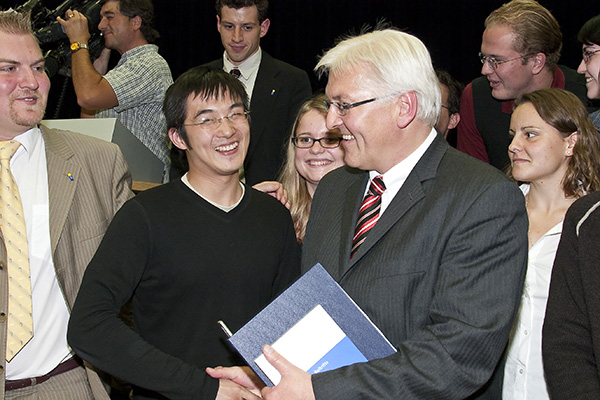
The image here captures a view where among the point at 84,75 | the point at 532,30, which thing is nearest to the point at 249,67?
the point at 84,75

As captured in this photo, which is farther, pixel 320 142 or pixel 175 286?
pixel 320 142

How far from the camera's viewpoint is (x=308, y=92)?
3.93m

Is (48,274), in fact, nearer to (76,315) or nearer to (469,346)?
(76,315)

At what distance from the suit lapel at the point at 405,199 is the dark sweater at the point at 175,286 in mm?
441

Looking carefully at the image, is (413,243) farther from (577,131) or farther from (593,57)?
(593,57)

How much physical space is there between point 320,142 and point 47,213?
3.67 ft

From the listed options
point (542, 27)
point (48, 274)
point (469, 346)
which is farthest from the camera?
point (542, 27)

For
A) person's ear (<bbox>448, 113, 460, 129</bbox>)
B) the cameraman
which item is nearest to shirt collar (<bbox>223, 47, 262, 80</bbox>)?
the cameraman

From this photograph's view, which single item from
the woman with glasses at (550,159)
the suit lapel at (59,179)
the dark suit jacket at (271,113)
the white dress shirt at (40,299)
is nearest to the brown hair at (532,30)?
the woman with glasses at (550,159)

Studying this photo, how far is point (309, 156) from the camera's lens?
277 cm

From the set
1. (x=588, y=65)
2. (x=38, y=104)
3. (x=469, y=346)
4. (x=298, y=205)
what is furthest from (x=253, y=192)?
(x=588, y=65)

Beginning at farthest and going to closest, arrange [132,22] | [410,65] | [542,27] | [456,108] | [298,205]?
[456,108]
[132,22]
[542,27]
[298,205]
[410,65]

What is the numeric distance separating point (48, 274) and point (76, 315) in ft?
1.16

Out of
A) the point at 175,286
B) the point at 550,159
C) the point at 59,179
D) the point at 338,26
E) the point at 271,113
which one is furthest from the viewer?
the point at 338,26
